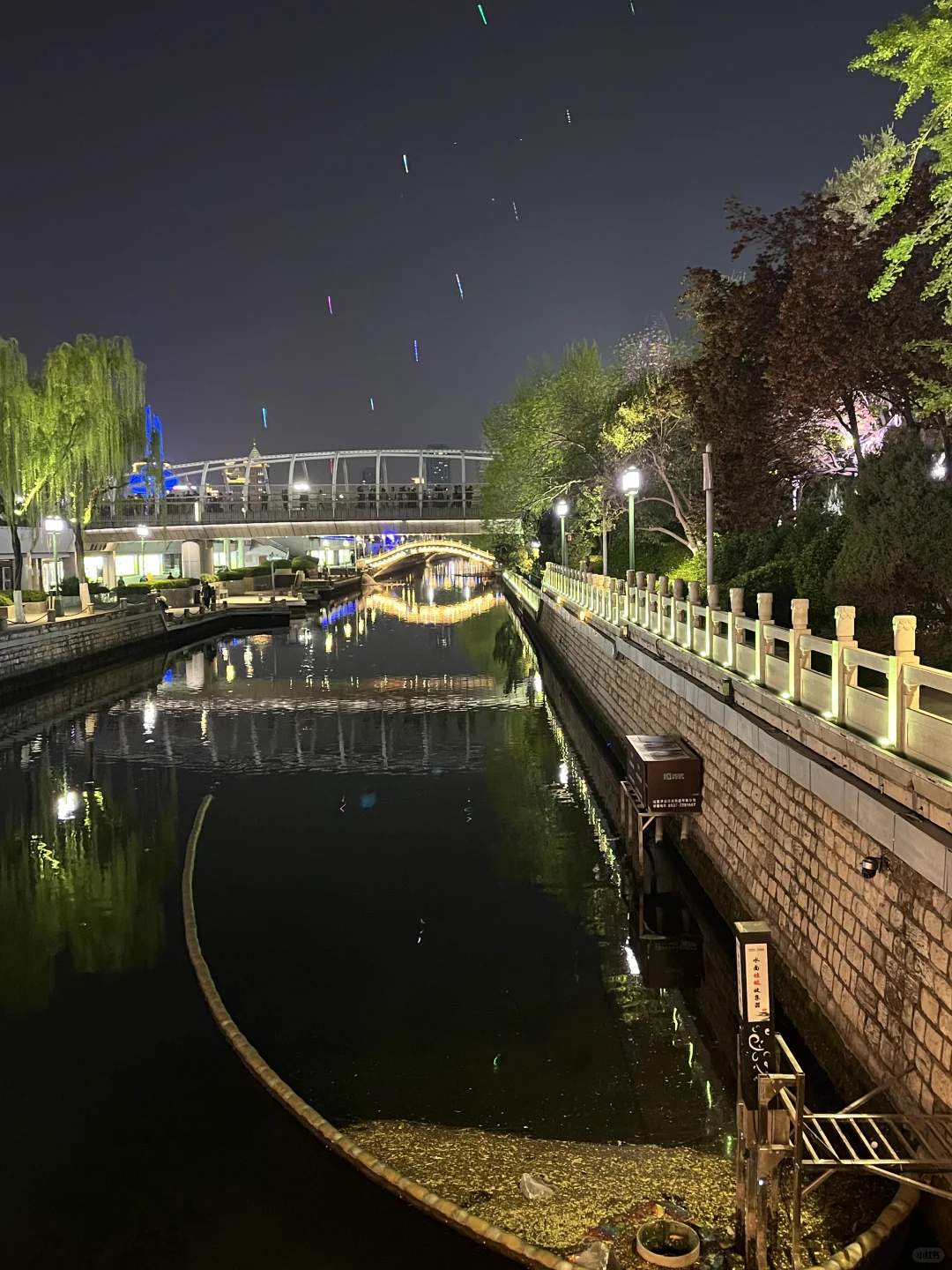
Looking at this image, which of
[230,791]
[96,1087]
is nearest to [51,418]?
[230,791]

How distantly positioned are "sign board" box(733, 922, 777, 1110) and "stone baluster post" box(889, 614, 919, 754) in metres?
2.46

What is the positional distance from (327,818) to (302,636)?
3306 cm

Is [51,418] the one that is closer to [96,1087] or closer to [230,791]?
[230,791]

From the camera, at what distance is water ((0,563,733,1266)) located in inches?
305

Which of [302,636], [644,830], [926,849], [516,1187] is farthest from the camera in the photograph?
[302,636]

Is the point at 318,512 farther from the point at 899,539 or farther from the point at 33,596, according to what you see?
the point at 899,539

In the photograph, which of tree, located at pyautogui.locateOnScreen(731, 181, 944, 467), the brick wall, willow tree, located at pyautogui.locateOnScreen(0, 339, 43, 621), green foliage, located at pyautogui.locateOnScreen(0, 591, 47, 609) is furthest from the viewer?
green foliage, located at pyautogui.locateOnScreen(0, 591, 47, 609)

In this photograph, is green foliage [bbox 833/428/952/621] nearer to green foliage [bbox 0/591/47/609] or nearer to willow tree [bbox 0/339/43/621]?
willow tree [bbox 0/339/43/621]

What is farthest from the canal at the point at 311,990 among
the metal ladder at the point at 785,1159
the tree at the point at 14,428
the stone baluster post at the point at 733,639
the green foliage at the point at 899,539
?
the tree at the point at 14,428

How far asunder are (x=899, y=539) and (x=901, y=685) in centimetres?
884

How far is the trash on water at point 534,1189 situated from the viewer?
7.29 metres

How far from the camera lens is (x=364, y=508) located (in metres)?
76.9

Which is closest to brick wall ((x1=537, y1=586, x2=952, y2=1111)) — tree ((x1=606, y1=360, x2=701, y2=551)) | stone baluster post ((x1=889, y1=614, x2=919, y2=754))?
stone baluster post ((x1=889, y1=614, x2=919, y2=754))

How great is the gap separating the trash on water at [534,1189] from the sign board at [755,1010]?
1917 millimetres
